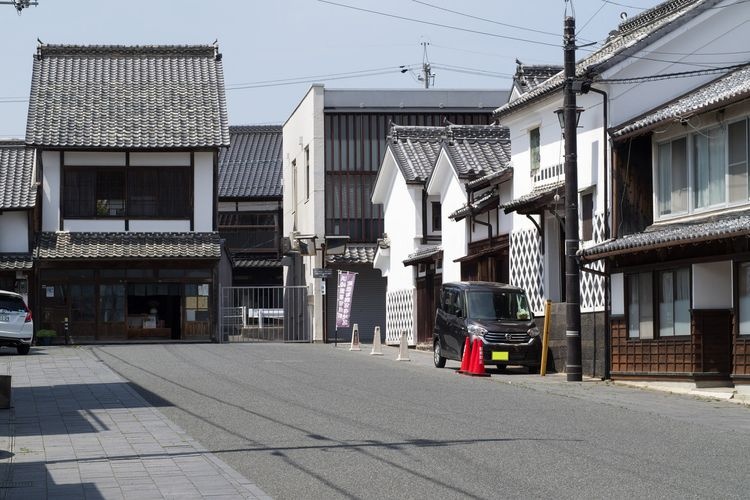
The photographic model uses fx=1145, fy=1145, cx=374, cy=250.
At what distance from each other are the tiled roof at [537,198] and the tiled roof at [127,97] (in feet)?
55.4

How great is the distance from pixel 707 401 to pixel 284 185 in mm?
40718

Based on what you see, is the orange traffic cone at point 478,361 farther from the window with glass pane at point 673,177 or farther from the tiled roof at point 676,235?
the window with glass pane at point 673,177

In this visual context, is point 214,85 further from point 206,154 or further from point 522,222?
point 522,222

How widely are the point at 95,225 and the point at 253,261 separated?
17.8 meters

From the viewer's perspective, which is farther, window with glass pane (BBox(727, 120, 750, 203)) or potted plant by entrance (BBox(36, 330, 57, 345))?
potted plant by entrance (BBox(36, 330, 57, 345))

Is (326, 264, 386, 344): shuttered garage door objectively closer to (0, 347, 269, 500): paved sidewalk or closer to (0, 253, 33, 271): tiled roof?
(0, 253, 33, 271): tiled roof

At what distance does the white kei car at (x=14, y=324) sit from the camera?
102 ft

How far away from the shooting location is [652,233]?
21125mm

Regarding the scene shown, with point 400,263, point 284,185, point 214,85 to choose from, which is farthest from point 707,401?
point 284,185

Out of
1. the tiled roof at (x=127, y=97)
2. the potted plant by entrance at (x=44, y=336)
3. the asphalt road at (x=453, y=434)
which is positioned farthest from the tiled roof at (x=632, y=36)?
the potted plant by entrance at (x=44, y=336)

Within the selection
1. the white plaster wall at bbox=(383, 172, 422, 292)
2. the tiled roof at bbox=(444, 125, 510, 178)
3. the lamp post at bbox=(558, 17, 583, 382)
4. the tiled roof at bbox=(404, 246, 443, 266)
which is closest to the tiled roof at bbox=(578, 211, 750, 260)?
the lamp post at bbox=(558, 17, 583, 382)

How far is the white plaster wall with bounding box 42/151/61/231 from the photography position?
40.8 meters

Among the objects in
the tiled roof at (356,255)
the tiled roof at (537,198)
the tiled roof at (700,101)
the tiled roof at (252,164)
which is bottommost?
the tiled roof at (356,255)

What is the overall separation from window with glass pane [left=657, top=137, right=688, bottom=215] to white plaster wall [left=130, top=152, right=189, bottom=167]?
73.9ft
